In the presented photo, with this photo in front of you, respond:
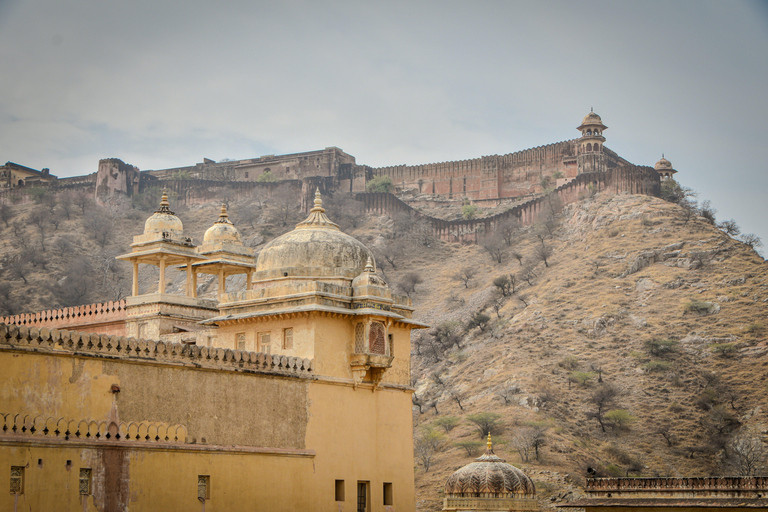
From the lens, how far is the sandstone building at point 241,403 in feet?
52.8

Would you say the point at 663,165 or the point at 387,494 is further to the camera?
the point at 663,165

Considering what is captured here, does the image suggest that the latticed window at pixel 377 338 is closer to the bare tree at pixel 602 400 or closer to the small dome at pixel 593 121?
the bare tree at pixel 602 400

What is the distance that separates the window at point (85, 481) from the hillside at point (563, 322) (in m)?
20.7

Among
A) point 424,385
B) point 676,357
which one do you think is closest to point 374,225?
point 424,385

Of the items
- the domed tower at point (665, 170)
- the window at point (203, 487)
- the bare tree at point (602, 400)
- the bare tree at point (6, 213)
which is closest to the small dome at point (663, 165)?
the domed tower at point (665, 170)

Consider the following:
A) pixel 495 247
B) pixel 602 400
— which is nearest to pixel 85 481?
pixel 602 400

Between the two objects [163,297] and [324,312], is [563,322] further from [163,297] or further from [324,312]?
[324,312]

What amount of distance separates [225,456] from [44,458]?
3460mm

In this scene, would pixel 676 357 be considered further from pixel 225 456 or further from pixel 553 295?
pixel 225 456

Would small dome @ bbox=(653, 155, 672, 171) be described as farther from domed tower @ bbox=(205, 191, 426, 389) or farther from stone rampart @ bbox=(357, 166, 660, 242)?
domed tower @ bbox=(205, 191, 426, 389)

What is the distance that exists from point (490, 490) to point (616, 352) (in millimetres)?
24213

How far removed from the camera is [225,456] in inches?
725

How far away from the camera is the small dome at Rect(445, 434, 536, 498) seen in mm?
22578

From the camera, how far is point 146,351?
695 inches
